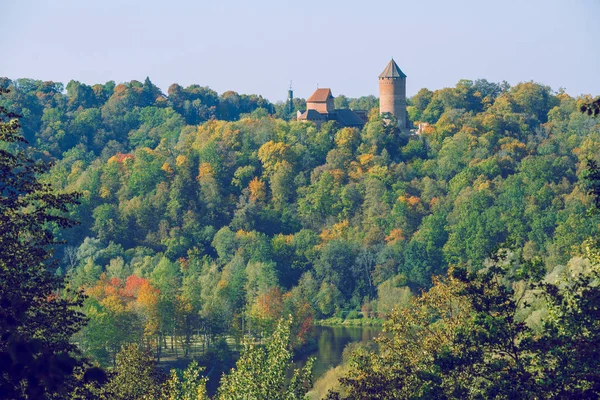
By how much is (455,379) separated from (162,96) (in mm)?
97797

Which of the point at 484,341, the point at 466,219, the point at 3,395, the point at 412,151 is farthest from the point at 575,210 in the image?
the point at 3,395

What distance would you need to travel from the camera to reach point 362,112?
95500 millimetres

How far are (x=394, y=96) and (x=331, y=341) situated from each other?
42480 mm

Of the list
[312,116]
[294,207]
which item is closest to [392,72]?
[312,116]

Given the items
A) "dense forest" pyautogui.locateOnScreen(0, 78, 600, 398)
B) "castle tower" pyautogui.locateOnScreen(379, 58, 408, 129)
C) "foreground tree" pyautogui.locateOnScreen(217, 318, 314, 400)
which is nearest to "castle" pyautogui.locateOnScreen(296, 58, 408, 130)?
"castle tower" pyautogui.locateOnScreen(379, 58, 408, 129)

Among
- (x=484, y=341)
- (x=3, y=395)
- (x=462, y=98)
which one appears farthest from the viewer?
(x=462, y=98)

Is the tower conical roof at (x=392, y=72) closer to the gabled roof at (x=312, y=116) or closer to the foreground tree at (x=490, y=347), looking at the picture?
the gabled roof at (x=312, y=116)

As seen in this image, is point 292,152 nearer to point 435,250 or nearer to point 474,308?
point 435,250

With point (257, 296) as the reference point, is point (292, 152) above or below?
above

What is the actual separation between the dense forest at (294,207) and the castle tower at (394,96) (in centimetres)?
256

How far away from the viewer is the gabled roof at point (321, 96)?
92188 millimetres

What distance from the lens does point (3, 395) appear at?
11102 millimetres

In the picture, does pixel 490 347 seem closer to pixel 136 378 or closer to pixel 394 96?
pixel 136 378

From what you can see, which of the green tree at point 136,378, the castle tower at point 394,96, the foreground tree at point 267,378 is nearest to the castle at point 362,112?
the castle tower at point 394,96
